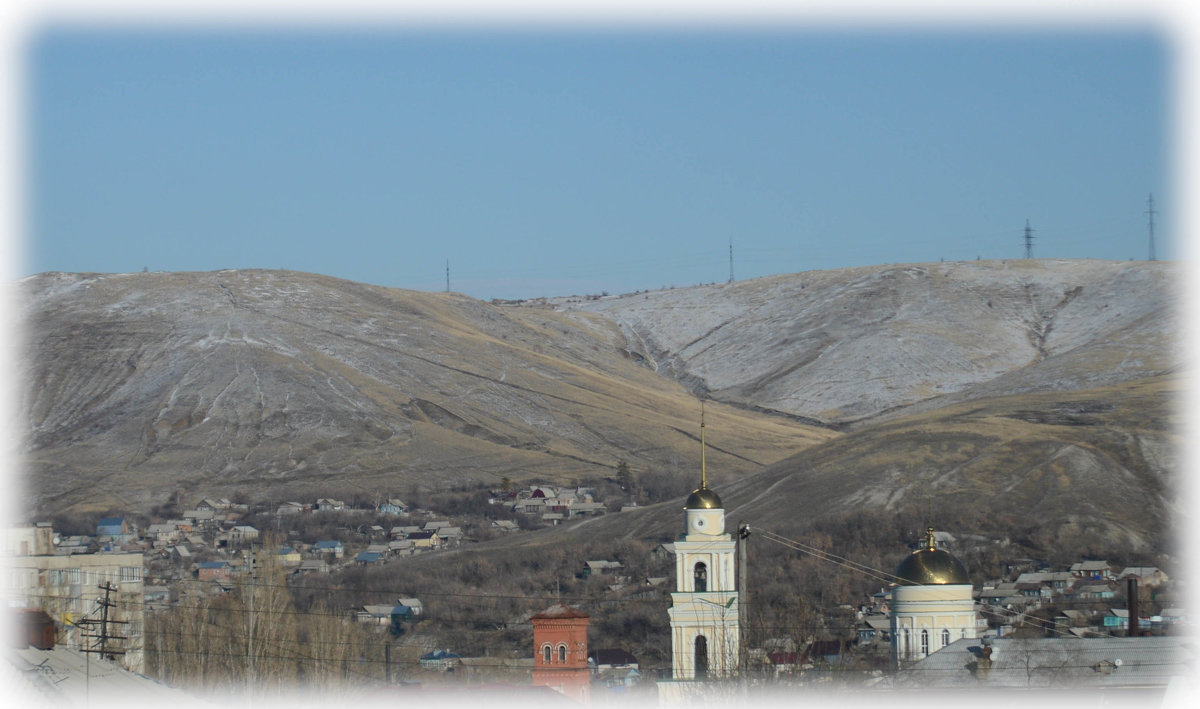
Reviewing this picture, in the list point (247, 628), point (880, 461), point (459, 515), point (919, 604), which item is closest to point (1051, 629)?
point (919, 604)

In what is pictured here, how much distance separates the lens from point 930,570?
65.5m

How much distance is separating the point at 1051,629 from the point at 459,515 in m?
119

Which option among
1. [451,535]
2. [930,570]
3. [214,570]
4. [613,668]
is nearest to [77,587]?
[930,570]

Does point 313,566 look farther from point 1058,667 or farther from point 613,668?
point 1058,667

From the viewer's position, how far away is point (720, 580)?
2667 inches

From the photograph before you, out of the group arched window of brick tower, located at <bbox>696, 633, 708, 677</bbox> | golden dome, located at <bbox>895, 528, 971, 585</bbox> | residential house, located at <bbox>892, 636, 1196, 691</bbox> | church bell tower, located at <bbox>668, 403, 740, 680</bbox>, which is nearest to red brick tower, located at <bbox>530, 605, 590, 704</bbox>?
church bell tower, located at <bbox>668, 403, 740, 680</bbox>

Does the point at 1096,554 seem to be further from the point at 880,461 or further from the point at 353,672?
the point at 353,672

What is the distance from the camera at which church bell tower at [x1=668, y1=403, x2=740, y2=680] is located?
6569 cm

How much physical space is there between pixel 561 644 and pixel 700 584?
A: 17.3 feet

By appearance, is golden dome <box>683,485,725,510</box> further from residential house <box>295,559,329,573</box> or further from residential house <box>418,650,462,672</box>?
residential house <box>295,559,329,573</box>

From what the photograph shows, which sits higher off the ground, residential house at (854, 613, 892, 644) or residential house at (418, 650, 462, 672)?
residential house at (854, 613, 892, 644)

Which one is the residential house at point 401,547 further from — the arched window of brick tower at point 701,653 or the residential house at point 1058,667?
the residential house at point 1058,667

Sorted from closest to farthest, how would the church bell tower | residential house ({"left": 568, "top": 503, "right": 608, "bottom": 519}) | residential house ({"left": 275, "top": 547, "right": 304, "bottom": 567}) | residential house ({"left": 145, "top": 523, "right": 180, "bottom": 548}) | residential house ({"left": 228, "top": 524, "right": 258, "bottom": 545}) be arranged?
the church bell tower < residential house ({"left": 275, "top": 547, "right": 304, "bottom": 567}) < residential house ({"left": 145, "top": 523, "right": 180, "bottom": 548}) < residential house ({"left": 228, "top": 524, "right": 258, "bottom": 545}) < residential house ({"left": 568, "top": 503, "right": 608, "bottom": 519})

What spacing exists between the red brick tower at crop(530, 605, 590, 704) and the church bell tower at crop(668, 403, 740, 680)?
3202 mm
